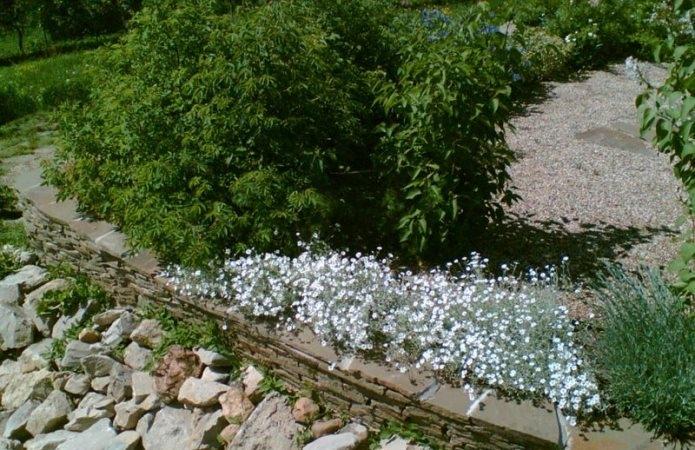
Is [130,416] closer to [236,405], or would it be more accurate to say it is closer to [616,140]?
[236,405]

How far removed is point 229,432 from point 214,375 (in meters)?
0.37

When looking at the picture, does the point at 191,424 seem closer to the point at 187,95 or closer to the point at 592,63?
the point at 187,95

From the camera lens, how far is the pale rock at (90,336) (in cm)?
472

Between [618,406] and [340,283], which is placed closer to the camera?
[618,406]

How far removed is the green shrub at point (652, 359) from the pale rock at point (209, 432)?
187 cm

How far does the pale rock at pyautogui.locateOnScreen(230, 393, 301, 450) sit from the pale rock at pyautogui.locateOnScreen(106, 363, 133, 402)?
0.94m

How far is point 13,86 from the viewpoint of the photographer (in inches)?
334

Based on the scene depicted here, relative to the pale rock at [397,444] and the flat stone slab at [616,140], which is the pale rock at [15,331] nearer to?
the pale rock at [397,444]

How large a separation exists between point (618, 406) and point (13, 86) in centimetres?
762

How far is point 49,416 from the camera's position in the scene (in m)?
4.43

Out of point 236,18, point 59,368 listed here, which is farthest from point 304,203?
point 59,368

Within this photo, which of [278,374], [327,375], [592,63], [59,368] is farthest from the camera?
[592,63]

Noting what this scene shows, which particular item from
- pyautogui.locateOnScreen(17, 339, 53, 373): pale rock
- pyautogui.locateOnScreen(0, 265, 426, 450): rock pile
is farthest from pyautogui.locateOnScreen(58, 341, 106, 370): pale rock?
pyautogui.locateOnScreen(17, 339, 53, 373): pale rock

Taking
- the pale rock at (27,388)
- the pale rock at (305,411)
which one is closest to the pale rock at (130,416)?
the pale rock at (27,388)
